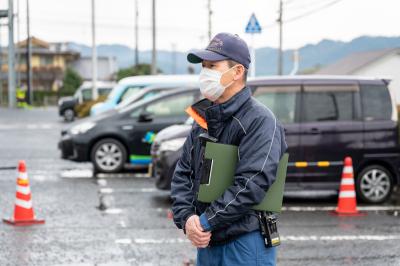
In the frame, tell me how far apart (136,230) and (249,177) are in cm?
549

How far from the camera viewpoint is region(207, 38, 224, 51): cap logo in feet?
14.0

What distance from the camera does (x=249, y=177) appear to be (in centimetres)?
407

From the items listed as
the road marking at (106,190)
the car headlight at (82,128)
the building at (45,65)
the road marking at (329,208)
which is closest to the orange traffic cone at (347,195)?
the road marking at (329,208)

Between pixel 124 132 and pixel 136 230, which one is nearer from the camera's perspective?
pixel 136 230

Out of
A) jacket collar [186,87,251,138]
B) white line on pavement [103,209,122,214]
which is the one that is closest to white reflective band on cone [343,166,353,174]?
white line on pavement [103,209,122,214]

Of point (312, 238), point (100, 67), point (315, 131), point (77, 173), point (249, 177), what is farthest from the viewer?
point (100, 67)

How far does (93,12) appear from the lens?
148ft

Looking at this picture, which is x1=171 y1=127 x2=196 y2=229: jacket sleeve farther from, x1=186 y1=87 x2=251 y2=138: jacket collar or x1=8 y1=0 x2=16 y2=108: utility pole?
x1=8 y1=0 x2=16 y2=108: utility pole

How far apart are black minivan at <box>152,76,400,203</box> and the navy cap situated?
7.04 m

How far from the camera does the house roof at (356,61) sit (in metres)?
61.2

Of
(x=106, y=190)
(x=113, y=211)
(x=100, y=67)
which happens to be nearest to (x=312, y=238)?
(x=113, y=211)

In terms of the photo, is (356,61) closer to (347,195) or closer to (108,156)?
(108,156)

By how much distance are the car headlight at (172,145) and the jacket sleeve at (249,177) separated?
284 inches

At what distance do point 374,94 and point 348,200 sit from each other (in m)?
1.80
